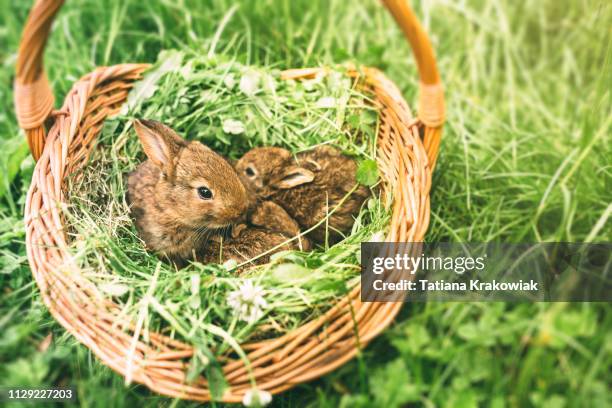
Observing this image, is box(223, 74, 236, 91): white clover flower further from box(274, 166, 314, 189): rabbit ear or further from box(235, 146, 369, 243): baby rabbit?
box(274, 166, 314, 189): rabbit ear

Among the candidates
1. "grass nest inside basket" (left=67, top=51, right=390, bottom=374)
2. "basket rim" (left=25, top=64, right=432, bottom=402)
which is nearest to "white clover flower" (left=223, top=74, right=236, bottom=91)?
"grass nest inside basket" (left=67, top=51, right=390, bottom=374)

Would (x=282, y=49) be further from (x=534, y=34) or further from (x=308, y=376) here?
(x=308, y=376)

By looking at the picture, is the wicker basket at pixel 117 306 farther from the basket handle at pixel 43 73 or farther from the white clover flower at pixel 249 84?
the white clover flower at pixel 249 84

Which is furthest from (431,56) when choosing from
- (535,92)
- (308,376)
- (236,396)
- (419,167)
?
(535,92)

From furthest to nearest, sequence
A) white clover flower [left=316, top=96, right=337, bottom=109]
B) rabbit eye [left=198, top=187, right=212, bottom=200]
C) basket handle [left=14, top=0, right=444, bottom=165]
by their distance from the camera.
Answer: white clover flower [left=316, top=96, right=337, bottom=109] → rabbit eye [left=198, top=187, right=212, bottom=200] → basket handle [left=14, top=0, right=444, bottom=165]

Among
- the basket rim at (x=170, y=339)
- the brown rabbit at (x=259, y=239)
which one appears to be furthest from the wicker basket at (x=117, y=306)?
the brown rabbit at (x=259, y=239)
